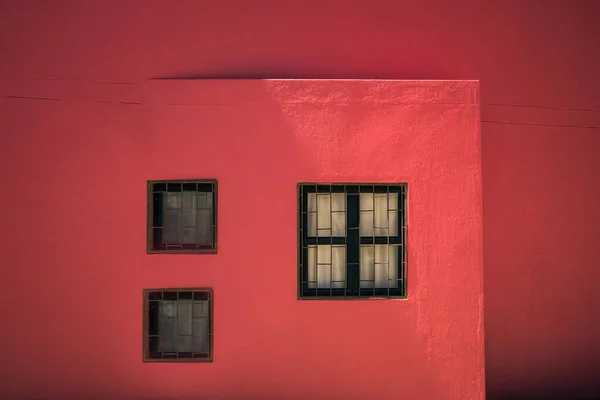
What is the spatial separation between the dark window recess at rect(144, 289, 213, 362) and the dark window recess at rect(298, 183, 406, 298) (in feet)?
3.22

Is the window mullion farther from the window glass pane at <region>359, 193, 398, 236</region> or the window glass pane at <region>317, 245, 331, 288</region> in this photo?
the window glass pane at <region>317, 245, 331, 288</region>

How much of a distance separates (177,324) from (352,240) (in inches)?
69.9

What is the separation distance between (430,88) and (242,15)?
1.91m

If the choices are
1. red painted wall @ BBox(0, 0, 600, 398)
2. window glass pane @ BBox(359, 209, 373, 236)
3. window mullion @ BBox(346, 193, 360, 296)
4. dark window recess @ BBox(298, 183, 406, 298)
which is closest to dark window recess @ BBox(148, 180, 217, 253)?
red painted wall @ BBox(0, 0, 600, 398)

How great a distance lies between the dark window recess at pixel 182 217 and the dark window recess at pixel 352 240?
87cm

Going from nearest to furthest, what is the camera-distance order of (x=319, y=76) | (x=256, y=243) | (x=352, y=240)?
(x=256, y=243) < (x=352, y=240) < (x=319, y=76)

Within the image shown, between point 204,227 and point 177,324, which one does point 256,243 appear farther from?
point 177,324

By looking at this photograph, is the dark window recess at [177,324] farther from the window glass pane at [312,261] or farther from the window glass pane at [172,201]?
the window glass pane at [312,261]

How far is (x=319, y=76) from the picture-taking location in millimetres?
6250

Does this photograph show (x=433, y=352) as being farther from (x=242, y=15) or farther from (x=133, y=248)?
(x=242, y=15)

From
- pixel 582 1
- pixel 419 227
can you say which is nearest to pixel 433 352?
pixel 419 227

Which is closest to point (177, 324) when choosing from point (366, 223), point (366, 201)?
point (366, 223)

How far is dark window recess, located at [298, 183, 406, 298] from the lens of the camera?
5.92 metres

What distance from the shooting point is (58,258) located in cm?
590
